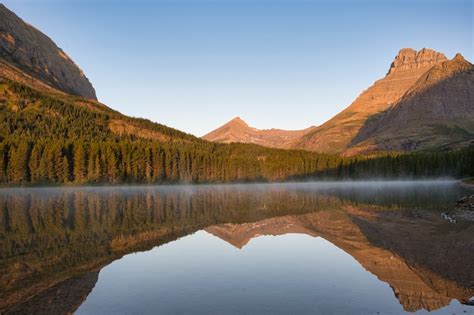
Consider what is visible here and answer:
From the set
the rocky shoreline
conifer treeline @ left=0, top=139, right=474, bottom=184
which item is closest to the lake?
the rocky shoreline

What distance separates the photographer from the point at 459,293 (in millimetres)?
18500

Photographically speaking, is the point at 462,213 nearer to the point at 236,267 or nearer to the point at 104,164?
the point at 236,267

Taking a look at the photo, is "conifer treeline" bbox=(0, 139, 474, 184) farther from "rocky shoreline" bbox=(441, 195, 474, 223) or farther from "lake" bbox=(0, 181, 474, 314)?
"rocky shoreline" bbox=(441, 195, 474, 223)

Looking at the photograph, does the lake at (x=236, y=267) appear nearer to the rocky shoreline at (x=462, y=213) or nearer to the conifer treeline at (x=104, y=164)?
the rocky shoreline at (x=462, y=213)

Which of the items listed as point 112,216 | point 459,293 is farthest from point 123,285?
point 112,216

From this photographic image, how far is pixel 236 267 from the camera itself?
2447 cm

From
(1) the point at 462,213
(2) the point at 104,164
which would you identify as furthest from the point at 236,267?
(2) the point at 104,164

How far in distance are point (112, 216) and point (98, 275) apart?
88.0 ft

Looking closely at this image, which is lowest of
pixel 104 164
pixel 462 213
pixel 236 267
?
pixel 236 267

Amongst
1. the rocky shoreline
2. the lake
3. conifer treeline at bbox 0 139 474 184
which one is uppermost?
conifer treeline at bbox 0 139 474 184

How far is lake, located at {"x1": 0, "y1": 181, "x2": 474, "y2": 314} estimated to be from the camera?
56.5ft

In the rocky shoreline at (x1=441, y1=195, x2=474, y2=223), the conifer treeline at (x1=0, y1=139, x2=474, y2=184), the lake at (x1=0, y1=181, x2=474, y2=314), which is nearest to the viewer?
the lake at (x1=0, y1=181, x2=474, y2=314)

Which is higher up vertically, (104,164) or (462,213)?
(104,164)

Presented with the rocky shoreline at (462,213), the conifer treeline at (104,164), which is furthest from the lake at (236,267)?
the conifer treeline at (104,164)
